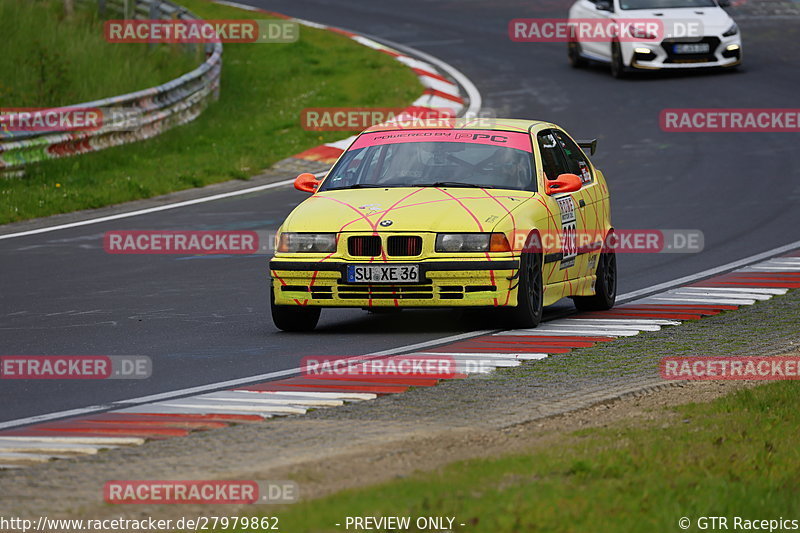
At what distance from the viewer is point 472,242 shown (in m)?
11.1

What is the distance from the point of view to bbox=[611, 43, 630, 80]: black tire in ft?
93.6

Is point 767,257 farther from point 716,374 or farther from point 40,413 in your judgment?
point 40,413

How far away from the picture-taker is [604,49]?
29.2 metres

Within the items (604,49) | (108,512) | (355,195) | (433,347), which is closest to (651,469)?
(108,512)

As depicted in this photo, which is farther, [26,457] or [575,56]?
[575,56]

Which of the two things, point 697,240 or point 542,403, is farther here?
point 697,240

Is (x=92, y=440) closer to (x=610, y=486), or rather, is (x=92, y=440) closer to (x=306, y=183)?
(x=610, y=486)

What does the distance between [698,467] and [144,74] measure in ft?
66.7

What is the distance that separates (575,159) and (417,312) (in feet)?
5.99

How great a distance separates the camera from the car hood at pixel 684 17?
2769cm

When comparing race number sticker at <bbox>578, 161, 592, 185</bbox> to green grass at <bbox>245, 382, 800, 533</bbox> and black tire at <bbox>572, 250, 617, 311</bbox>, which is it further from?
green grass at <bbox>245, 382, 800, 533</bbox>

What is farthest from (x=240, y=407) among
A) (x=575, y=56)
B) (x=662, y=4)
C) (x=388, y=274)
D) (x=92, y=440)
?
(x=575, y=56)

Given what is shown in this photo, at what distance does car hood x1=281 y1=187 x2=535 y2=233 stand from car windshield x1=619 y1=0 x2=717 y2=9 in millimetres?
17353

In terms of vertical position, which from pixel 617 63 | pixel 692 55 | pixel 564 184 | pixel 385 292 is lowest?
pixel 617 63
